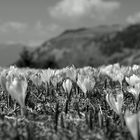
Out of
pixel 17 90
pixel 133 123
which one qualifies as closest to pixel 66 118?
pixel 17 90

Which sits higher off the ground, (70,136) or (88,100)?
(88,100)

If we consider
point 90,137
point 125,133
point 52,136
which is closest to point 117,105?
point 125,133

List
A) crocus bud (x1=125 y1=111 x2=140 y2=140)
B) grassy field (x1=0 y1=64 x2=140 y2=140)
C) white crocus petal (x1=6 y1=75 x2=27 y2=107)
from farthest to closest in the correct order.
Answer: white crocus petal (x1=6 y1=75 x2=27 y2=107) → grassy field (x1=0 y1=64 x2=140 y2=140) → crocus bud (x1=125 y1=111 x2=140 y2=140)

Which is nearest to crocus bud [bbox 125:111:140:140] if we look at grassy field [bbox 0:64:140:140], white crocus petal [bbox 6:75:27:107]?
grassy field [bbox 0:64:140:140]

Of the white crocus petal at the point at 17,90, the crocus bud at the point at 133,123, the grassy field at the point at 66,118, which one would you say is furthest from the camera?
the white crocus petal at the point at 17,90

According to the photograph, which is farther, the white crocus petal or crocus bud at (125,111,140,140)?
the white crocus petal

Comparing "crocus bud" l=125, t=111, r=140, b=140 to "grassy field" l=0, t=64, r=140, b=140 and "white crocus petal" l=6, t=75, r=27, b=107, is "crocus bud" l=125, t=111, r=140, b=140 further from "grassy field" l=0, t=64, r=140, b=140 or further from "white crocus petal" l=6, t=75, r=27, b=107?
"white crocus petal" l=6, t=75, r=27, b=107

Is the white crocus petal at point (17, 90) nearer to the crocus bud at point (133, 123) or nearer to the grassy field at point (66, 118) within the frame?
the grassy field at point (66, 118)

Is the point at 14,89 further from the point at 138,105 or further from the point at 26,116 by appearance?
the point at 138,105

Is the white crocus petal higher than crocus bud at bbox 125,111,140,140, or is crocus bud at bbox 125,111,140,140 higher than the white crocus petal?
the white crocus petal

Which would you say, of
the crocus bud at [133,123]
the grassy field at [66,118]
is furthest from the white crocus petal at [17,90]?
the crocus bud at [133,123]

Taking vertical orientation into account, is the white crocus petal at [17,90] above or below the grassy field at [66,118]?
above
